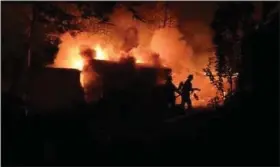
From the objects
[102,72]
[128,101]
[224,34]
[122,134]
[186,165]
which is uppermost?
[224,34]

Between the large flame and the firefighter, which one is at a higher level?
the large flame

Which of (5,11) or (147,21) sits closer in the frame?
(5,11)

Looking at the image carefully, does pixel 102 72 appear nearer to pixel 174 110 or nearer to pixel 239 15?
pixel 174 110

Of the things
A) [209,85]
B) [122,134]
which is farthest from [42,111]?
[209,85]

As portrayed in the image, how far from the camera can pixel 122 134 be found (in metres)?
6.09

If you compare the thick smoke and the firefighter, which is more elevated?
the thick smoke

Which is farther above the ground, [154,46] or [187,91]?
[154,46]

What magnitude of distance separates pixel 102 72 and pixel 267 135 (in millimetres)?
2508

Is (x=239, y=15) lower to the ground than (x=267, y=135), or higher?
higher

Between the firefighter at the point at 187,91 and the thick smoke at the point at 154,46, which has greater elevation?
the thick smoke at the point at 154,46

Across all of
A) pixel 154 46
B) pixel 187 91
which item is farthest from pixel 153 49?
pixel 187 91

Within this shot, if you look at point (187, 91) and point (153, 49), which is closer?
point (187, 91)

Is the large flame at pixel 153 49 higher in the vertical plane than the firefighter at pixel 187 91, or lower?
higher

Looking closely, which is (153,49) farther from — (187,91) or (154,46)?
(187,91)
